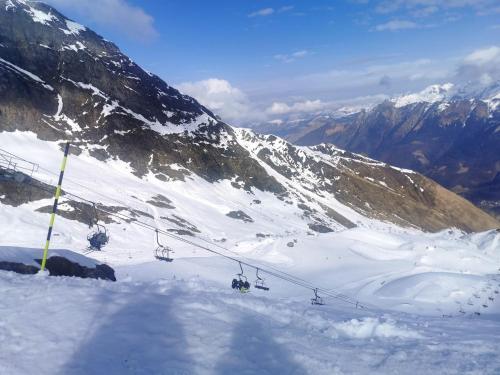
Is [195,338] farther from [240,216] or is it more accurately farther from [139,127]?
[139,127]

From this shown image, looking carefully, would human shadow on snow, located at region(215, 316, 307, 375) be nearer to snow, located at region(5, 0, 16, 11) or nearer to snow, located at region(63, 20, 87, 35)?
snow, located at region(5, 0, 16, 11)

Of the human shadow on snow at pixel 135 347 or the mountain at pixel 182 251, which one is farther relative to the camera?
the mountain at pixel 182 251

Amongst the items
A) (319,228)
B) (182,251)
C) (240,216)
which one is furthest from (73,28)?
(182,251)

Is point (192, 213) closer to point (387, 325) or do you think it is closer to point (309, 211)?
point (309, 211)

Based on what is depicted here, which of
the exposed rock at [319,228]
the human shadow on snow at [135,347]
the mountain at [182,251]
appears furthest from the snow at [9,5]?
the human shadow on snow at [135,347]

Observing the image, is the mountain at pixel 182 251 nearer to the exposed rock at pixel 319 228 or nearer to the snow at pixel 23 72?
the snow at pixel 23 72

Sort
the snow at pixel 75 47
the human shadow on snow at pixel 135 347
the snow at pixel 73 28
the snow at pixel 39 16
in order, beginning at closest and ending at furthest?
1. the human shadow on snow at pixel 135 347
2. the snow at pixel 75 47
3. the snow at pixel 39 16
4. the snow at pixel 73 28
